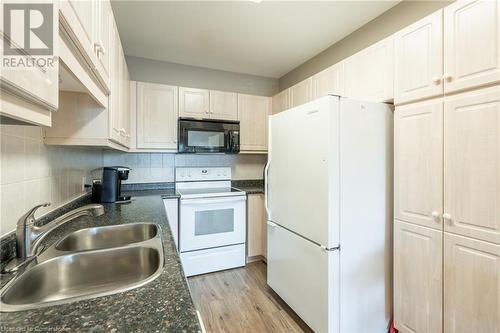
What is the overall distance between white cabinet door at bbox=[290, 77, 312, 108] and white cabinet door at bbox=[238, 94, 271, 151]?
0.49 m

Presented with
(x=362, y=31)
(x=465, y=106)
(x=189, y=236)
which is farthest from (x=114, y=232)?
(x=362, y=31)

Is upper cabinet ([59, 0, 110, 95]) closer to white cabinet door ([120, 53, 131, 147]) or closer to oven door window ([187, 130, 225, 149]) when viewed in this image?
white cabinet door ([120, 53, 131, 147])

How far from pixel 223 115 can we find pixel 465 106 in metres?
2.26

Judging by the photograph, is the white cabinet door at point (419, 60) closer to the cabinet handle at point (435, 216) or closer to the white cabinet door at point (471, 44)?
the white cabinet door at point (471, 44)

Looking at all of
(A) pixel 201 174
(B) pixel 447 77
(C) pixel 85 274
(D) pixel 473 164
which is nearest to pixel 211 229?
(A) pixel 201 174

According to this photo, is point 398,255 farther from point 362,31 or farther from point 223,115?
point 223,115

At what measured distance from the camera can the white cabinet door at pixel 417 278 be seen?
4.49 feet

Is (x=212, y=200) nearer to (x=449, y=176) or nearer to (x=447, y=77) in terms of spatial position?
(x=449, y=176)

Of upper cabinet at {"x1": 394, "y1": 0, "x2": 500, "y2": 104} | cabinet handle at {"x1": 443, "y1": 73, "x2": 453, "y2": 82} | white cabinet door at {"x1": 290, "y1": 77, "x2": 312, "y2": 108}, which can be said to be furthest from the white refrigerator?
white cabinet door at {"x1": 290, "y1": 77, "x2": 312, "y2": 108}

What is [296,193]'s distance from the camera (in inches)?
71.5

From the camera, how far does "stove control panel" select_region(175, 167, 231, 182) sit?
2945 mm

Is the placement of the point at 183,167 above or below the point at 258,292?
above

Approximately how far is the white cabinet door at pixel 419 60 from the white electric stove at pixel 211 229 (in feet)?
6.14

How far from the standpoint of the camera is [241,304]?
207 cm
